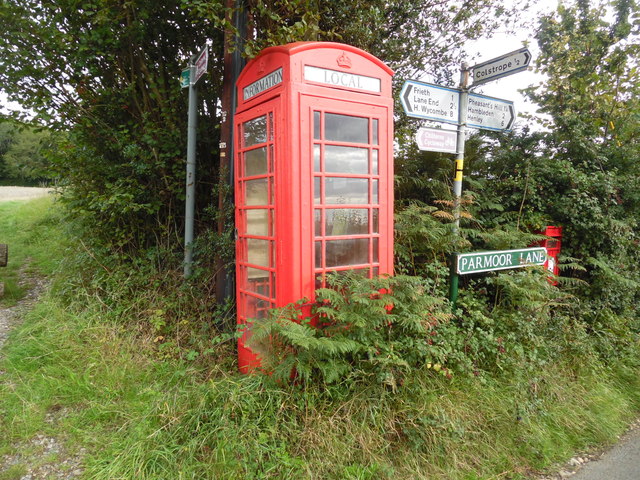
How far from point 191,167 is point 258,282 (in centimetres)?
158

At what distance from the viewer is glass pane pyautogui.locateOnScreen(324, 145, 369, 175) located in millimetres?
3006

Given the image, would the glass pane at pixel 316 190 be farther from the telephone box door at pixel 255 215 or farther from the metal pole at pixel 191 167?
the metal pole at pixel 191 167

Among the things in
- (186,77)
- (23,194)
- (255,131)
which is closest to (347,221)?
(255,131)

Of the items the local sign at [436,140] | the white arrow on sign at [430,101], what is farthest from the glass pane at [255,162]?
the local sign at [436,140]

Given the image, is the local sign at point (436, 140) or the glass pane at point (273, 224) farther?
the local sign at point (436, 140)

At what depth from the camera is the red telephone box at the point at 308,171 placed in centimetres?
286

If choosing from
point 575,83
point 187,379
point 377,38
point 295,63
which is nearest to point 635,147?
point 575,83

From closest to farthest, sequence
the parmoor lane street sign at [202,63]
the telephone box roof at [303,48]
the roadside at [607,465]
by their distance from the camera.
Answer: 1. the roadside at [607,465]
2. the telephone box roof at [303,48]
3. the parmoor lane street sign at [202,63]

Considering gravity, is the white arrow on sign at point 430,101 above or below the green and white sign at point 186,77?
below

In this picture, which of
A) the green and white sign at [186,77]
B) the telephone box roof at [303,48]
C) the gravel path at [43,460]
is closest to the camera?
the gravel path at [43,460]

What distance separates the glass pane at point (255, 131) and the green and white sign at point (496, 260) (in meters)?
1.97

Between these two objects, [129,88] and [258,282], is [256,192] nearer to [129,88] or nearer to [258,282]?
[258,282]

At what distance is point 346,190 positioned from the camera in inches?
122

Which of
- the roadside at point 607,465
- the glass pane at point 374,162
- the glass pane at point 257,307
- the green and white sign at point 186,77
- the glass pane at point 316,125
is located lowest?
the roadside at point 607,465
